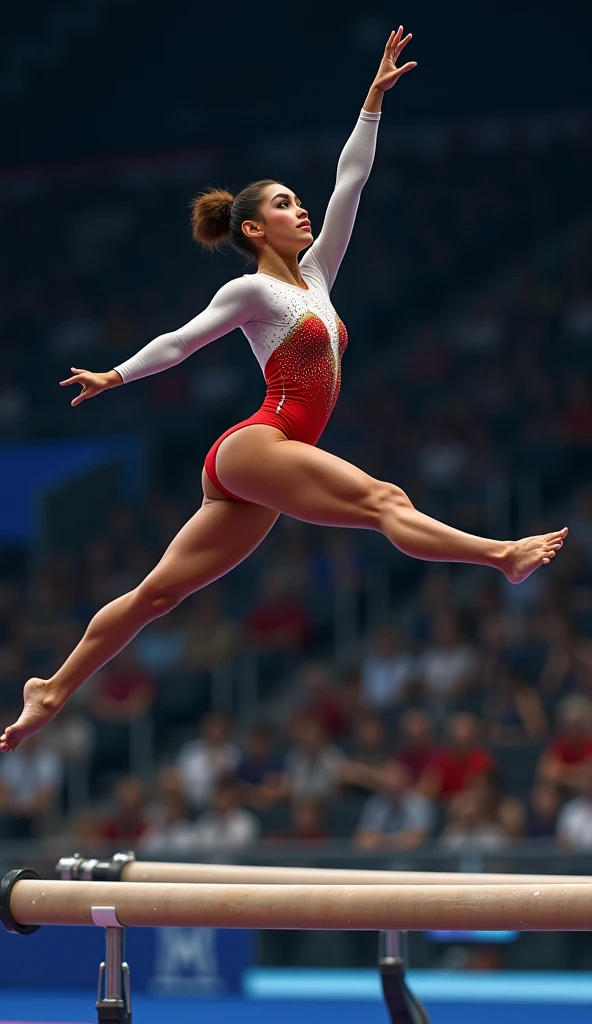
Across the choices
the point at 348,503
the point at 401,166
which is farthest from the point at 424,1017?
the point at 401,166

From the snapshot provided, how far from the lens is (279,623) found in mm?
10867

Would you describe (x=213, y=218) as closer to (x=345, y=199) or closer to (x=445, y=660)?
(x=345, y=199)

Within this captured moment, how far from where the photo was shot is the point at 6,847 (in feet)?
28.7

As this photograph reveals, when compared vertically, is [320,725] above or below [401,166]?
below

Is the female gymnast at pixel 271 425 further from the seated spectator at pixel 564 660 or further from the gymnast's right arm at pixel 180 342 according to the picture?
the seated spectator at pixel 564 660

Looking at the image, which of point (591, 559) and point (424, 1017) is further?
point (591, 559)

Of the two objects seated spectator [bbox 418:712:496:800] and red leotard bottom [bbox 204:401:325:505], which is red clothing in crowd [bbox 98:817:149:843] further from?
red leotard bottom [bbox 204:401:325:505]

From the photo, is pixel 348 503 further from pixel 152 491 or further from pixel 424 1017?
pixel 152 491

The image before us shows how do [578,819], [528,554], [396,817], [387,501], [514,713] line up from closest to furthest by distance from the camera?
1. [528,554]
2. [387,501]
3. [578,819]
4. [396,817]
5. [514,713]

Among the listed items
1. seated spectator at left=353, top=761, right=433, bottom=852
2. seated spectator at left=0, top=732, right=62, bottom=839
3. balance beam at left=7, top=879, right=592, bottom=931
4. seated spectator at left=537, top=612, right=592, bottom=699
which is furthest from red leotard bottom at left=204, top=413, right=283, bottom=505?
seated spectator at left=0, top=732, right=62, bottom=839

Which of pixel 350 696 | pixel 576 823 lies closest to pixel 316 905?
pixel 576 823

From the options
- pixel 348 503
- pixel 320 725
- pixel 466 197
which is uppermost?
pixel 466 197

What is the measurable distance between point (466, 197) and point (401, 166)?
1.03 m

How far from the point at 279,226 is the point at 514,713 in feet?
17.3
